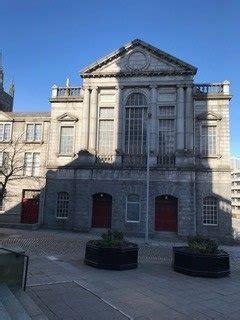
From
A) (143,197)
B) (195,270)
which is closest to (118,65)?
(143,197)

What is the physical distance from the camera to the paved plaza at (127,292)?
8312 millimetres

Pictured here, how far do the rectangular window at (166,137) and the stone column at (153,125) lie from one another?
545 millimetres

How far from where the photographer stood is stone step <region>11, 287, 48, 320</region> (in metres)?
7.41

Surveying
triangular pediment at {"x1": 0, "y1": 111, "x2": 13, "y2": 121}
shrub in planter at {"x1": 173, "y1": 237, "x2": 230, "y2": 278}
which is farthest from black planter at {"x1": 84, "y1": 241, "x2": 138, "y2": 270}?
triangular pediment at {"x1": 0, "y1": 111, "x2": 13, "y2": 121}

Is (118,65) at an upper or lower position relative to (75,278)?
upper

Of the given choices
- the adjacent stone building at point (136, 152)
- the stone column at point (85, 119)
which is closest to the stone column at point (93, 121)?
the adjacent stone building at point (136, 152)

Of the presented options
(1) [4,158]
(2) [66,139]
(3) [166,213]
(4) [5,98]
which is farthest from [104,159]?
Answer: (4) [5,98]

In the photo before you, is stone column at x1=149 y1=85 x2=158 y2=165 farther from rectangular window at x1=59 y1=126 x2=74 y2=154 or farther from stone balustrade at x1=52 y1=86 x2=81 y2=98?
rectangular window at x1=59 y1=126 x2=74 y2=154

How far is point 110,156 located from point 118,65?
8.65 meters

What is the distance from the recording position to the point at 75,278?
11414mm

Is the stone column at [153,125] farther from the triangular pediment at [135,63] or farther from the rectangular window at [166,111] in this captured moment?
the triangular pediment at [135,63]

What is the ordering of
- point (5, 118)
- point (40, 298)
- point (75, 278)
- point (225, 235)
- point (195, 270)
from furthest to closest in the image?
point (5, 118), point (225, 235), point (195, 270), point (75, 278), point (40, 298)

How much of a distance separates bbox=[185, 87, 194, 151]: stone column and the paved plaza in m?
14.7

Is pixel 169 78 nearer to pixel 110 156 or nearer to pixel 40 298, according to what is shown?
pixel 110 156
